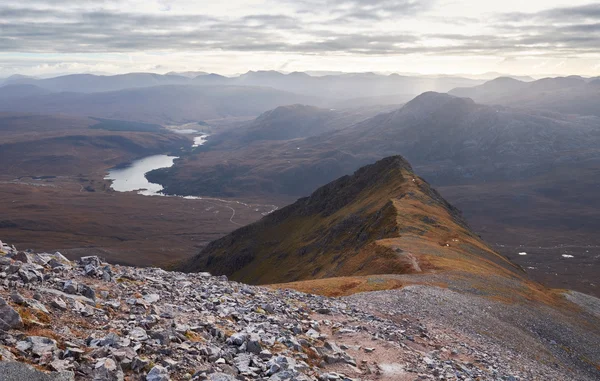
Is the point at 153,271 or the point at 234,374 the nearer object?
the point at 234,374

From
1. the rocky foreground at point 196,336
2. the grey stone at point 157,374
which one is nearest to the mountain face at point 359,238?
the rocky foreground at point 196,336

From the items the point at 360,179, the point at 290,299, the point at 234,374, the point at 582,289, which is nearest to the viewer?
the point at 234,374

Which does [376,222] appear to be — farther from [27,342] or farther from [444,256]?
[27,342]

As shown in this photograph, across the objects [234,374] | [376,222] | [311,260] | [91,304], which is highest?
[91,304]

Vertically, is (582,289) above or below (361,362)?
below

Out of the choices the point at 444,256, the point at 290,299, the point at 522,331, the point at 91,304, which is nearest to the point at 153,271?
the point at 290,299

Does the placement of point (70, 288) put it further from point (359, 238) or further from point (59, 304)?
point (359, 238)

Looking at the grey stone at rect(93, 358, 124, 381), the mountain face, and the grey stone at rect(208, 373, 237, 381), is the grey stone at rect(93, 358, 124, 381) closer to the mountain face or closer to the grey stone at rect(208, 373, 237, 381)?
the grey stone at rect(208, 373, 237, 381)

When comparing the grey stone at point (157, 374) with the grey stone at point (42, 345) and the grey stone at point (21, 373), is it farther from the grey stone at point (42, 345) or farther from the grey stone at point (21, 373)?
the grey stone at point (42, 345)

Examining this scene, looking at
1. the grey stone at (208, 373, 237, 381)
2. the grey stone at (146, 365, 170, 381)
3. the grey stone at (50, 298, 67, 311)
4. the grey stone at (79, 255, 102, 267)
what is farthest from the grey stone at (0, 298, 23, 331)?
the grey stone at (79, 255, 102, 267)
